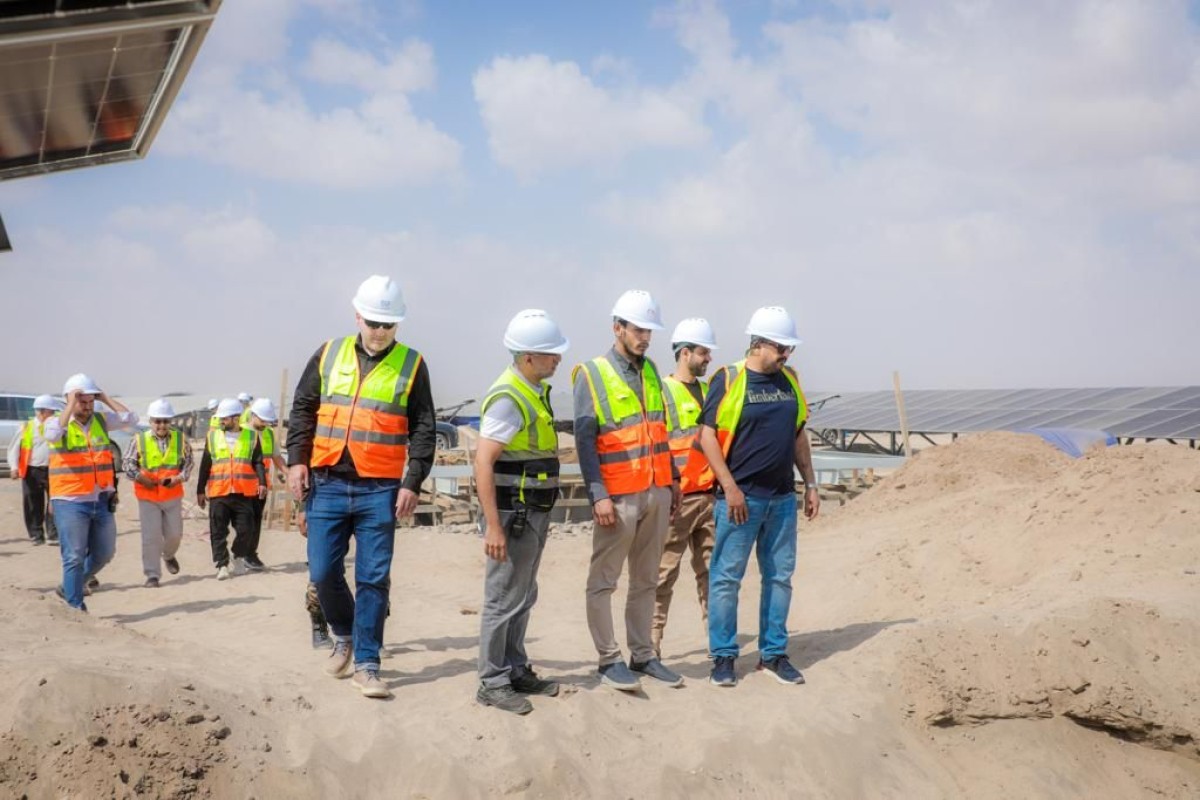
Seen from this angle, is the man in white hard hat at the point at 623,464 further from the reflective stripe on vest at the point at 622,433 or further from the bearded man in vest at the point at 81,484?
the bearded man in vest at the point at 81,484

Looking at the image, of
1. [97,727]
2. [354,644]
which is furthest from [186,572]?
[97,727]

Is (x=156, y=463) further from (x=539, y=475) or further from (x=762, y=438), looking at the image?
(x=762, y=438)

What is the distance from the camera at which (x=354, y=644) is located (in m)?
5.23

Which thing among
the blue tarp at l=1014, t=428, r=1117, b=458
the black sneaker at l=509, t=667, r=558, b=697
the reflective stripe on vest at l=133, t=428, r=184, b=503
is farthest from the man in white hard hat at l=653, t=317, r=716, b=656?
the blue tarp at l=1014, t=428, r=1117, b=458

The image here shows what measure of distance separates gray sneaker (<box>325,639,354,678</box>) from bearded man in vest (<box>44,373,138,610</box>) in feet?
12.0

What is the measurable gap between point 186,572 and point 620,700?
7.52 meters

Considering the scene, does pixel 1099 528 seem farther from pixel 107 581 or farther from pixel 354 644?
pixel 107 581

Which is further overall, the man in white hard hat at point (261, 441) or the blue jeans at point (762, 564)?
the man in white hard hat at point (261, 441)

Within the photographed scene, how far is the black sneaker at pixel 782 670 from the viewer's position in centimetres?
570

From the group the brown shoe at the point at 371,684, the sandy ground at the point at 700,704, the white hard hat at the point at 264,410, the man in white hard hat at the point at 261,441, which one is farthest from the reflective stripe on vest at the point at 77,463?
the brown shoe at the point at 371,684

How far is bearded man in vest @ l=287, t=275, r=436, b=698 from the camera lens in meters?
5.14

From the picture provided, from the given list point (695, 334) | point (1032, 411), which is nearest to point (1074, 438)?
point (1032, 411)

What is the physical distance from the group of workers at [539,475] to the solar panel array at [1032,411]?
1712 centimetres

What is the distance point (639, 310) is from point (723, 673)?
208 cm
